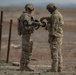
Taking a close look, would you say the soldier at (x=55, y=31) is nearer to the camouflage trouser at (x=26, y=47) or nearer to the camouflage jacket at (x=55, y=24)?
the camouflage jacket at (x=55, y=24)

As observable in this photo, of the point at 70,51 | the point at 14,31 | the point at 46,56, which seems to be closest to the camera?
the point at 46,56

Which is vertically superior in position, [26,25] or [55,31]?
[26,25]

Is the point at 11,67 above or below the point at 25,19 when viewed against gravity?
below

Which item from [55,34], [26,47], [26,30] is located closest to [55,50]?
[55,34]

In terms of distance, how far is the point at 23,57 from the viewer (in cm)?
1545

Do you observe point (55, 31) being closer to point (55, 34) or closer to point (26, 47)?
point (55, 34)

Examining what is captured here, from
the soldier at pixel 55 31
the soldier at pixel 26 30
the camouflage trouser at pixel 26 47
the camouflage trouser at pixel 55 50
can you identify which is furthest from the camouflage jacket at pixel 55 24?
the camouflage trouser at pixel 26 47

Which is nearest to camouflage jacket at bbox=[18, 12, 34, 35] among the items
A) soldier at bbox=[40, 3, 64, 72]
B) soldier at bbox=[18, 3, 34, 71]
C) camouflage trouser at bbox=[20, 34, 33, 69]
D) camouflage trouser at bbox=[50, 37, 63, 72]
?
soldier at bbox=[18, 3, 34, 71]

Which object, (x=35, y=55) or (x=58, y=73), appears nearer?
(x=58, y=73)

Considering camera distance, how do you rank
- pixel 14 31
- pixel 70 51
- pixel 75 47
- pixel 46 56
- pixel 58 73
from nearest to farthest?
pixel 58 73 < pixel 46 56 < pixel 70 51 < pixel 75 47 < pixel 14 31

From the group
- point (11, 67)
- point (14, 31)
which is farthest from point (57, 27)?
point (14, 31)

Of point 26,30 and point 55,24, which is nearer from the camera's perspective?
point 55,24

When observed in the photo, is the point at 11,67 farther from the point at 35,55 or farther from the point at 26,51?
the point at 35,55

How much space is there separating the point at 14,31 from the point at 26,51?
21.8 m
